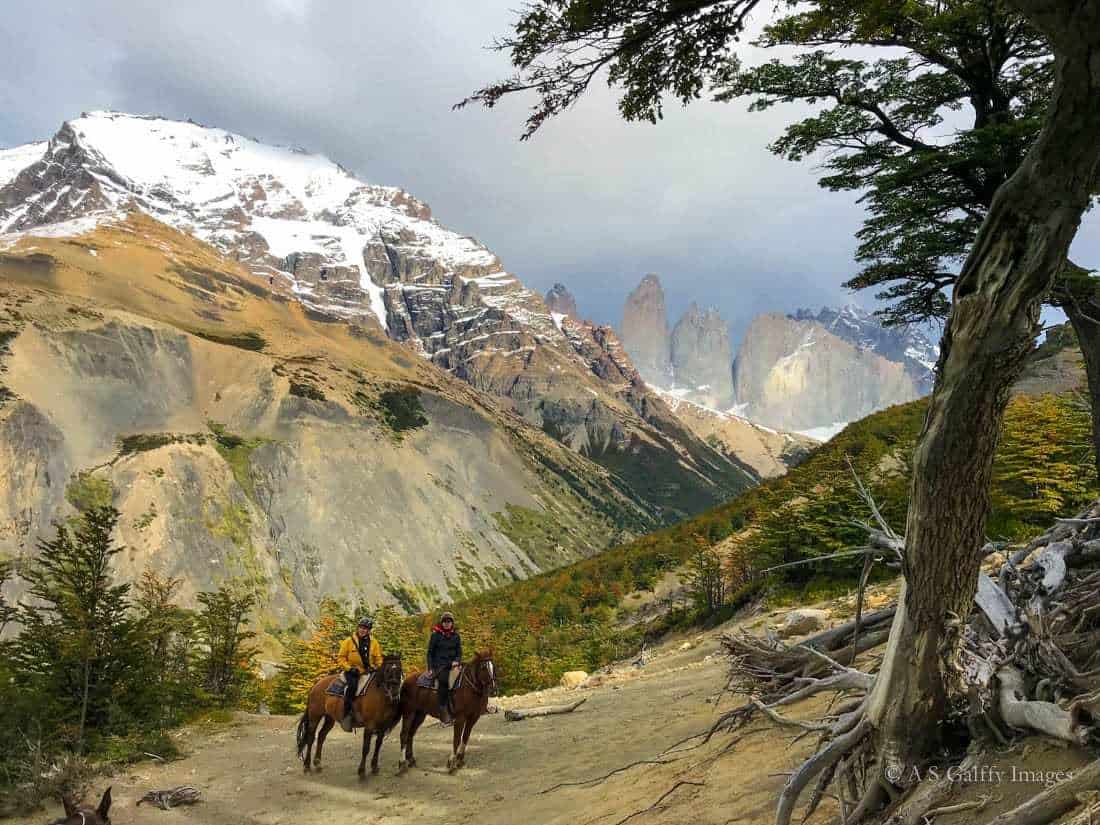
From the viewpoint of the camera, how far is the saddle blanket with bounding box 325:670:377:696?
10547mm

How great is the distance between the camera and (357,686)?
10.7 metres

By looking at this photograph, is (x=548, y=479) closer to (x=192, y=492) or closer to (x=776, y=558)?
(x=192, y=492)

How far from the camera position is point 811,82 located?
9.01 metres

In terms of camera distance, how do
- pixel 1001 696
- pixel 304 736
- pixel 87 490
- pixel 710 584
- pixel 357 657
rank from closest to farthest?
pixel 1001 696 → pixel 357 657 → pixel 304 736 → pixel 710 584 → pixel 87 490

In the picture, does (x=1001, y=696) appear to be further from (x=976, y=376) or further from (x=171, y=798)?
(x=171, y=798)

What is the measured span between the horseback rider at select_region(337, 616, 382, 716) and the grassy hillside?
821 centimetres

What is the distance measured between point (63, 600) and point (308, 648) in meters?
12.6

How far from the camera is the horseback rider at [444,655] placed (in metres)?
10.6

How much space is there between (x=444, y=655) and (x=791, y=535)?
1443 cm

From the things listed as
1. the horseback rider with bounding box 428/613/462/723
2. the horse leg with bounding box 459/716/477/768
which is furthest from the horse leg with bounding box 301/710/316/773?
the horse leg with bounding box 459/716/477/768

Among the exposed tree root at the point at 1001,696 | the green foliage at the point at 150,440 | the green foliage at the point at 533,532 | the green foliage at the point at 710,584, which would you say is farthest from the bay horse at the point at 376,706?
the green foliage at the point at 533,532

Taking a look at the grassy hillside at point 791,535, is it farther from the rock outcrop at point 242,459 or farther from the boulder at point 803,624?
the rock outcrop at point 242,459

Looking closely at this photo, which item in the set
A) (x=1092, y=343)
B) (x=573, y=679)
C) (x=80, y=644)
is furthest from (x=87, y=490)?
(x=1092, y=343)

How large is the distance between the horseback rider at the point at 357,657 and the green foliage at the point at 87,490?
84641mm
